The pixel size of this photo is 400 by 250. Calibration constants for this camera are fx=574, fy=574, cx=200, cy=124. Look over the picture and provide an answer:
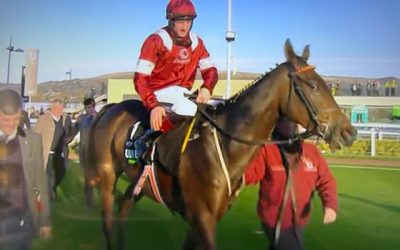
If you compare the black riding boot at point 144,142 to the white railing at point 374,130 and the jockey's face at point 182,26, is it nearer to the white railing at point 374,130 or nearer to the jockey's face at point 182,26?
the jockey's face at point 182,26

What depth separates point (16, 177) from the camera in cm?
273

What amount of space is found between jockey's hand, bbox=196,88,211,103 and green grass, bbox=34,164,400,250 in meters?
1.67

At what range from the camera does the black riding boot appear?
3.57 meters

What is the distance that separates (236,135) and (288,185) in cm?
40

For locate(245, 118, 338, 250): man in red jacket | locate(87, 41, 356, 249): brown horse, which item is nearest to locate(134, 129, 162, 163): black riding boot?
locate(87, 41, 356, 249): brown horse

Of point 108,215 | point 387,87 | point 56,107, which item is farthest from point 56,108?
point 387,87

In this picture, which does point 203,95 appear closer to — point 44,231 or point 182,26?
point 182,26

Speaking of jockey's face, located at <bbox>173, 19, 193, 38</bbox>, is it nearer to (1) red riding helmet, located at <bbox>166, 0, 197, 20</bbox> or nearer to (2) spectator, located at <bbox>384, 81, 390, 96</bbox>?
(1) red riding helmet, located at <bbox>166, 0, 197, 20</bbox>

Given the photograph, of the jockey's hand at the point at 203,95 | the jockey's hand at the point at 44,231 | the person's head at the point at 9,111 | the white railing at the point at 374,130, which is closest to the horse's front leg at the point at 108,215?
the jockey's hand at the point at 203,95

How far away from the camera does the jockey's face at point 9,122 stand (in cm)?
266


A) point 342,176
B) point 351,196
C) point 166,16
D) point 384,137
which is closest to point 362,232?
point 351,196

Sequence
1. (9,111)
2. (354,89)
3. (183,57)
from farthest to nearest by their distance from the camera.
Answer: (354,89), (183,57), (9,111)

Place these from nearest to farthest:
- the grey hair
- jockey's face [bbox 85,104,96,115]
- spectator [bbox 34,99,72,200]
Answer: the grey hair → spectator [bbox 34,99,72,200] → jockey's face [bbox 85,104,96,115]

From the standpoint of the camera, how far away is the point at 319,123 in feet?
9.70
